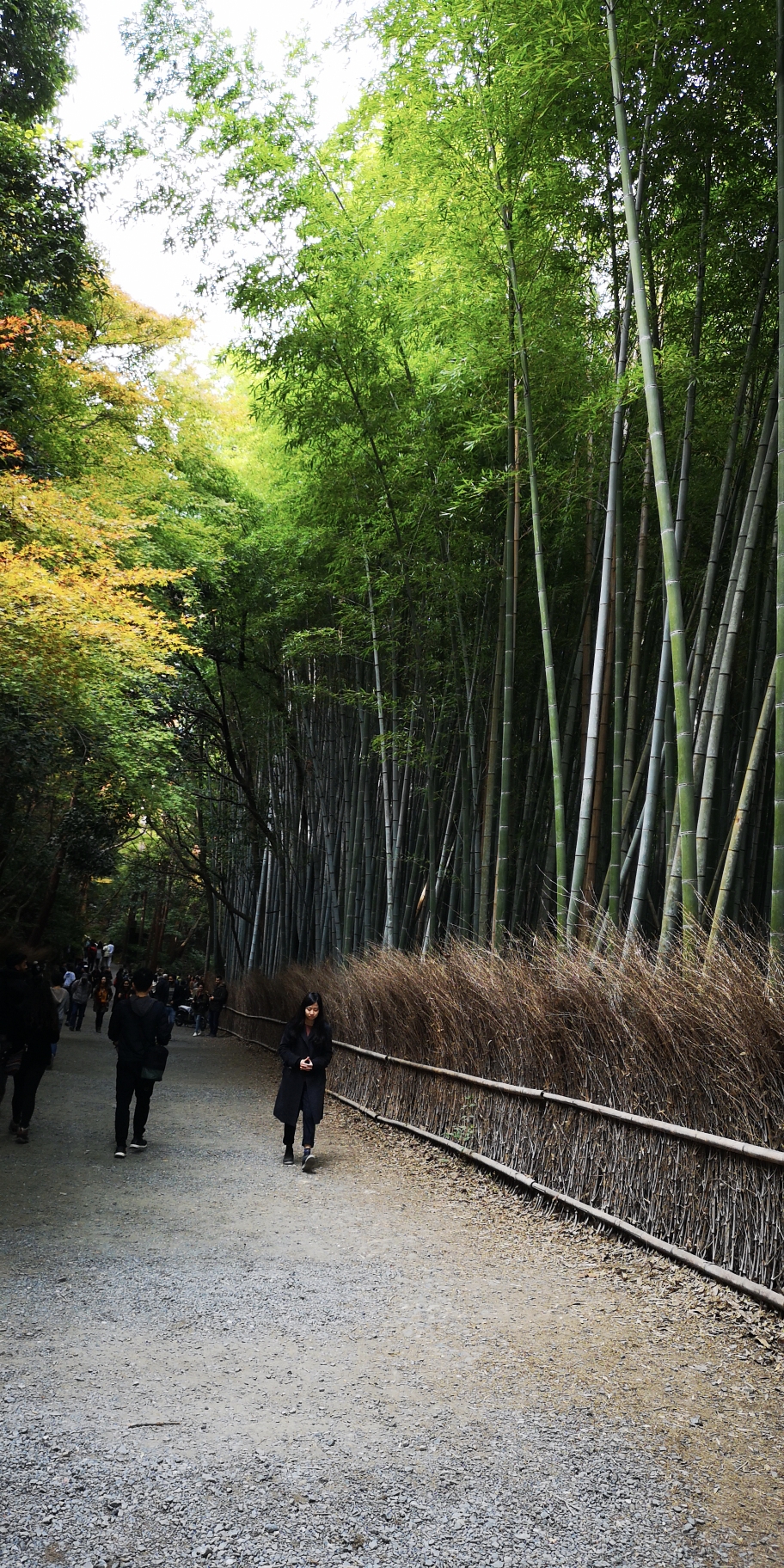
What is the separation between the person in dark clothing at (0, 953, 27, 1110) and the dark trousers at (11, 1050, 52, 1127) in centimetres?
8

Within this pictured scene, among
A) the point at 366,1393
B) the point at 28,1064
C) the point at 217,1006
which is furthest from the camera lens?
the point at 217,1006

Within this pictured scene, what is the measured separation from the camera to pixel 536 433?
235 inches

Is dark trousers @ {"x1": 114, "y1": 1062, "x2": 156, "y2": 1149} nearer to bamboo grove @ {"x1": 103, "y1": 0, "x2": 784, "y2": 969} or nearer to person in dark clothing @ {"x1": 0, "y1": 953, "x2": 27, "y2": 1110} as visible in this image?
person in dark clothing @ {"x1": 0, "y1": 953, "x2": 27, "y2": 1110}

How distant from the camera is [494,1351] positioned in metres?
2.65

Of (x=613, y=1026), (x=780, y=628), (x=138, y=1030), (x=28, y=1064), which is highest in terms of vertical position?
(x=780, y=628)

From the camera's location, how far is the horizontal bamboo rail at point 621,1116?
2.92 m

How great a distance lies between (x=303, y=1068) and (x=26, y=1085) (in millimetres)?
1500

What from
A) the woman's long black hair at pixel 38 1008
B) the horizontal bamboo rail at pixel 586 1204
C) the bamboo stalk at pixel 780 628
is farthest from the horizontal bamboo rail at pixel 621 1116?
the woman's long black hair at pixel 38 1008

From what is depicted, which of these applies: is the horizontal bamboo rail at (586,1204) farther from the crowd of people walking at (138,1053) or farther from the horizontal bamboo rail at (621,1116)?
the crowd of people walking at (138,1053)

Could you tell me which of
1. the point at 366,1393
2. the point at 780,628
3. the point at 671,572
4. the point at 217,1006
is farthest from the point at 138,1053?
the point at 217,1006

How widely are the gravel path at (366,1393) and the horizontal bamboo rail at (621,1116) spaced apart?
392mm

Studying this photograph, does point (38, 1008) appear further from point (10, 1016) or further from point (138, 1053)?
point (138, 1053)

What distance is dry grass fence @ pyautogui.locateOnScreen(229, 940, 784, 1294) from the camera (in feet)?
9.77

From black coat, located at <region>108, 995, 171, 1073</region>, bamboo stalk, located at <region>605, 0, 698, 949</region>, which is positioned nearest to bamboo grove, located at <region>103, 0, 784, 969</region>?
bamboo stalk, located at <region>605, 0, 698, 949</region>
